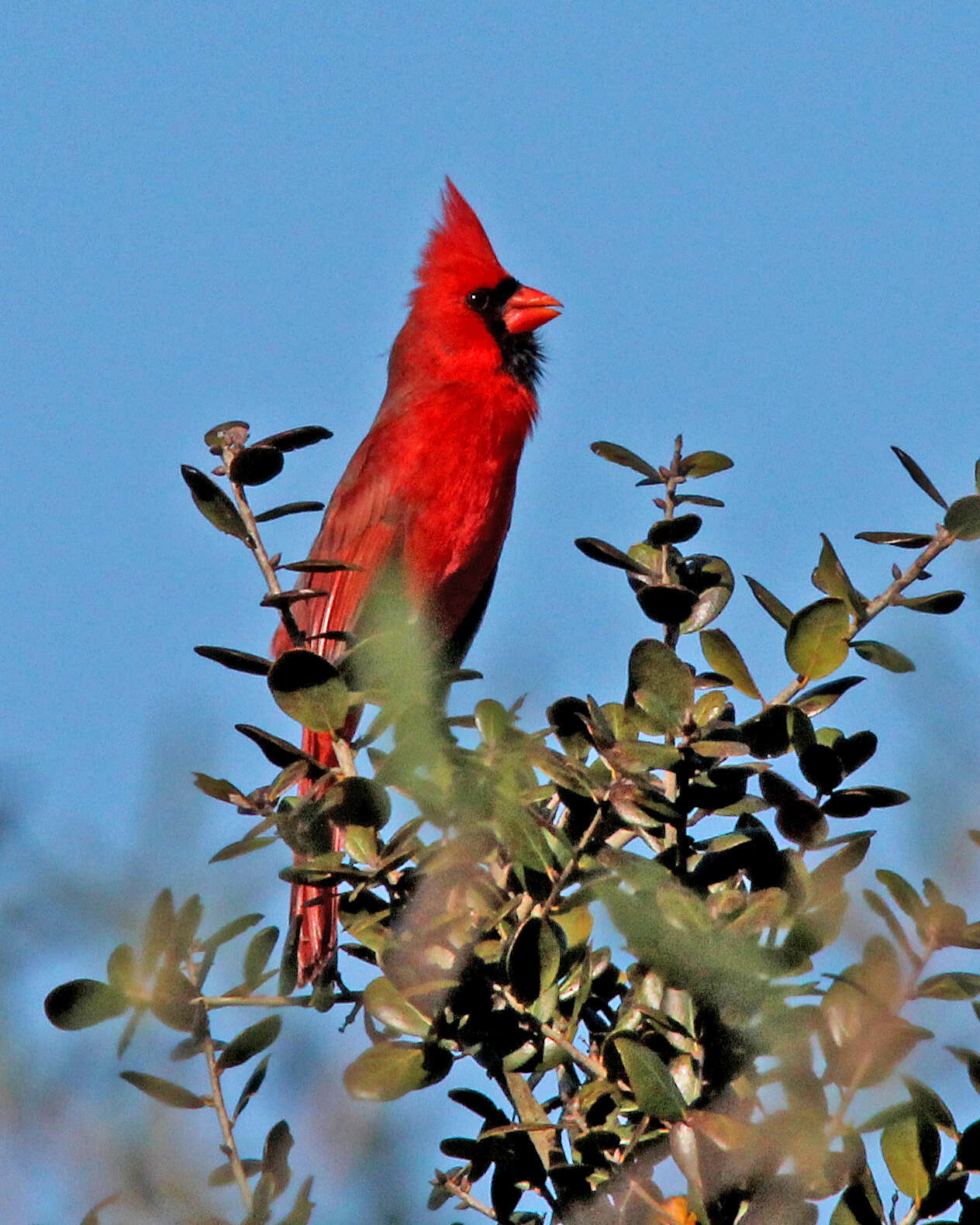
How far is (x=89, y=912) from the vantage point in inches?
24.7

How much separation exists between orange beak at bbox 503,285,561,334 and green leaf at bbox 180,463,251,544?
112 inches

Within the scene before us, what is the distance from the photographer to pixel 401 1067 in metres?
1.15

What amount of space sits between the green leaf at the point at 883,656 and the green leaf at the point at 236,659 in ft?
1.52

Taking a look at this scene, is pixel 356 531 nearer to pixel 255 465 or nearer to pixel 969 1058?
pixel 255 465

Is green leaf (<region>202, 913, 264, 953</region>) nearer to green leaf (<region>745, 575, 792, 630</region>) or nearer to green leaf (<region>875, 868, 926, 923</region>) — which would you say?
green leaf (<region>875, 868, 926, 923</region>)

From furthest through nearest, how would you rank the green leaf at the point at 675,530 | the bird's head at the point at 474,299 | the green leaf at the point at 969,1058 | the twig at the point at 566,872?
1. the bird's head at the point at 474,299
2. the green leaf at the point at 675,530
3. the twig at the point at 566,872
4. the green leaf at the point at 969,1058

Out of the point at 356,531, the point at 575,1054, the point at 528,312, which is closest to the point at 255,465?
the point at 575,1054

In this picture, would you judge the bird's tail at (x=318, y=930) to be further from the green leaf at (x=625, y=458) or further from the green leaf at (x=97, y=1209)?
the green leaf at (x=97, y=1209)

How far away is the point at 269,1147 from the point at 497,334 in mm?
3511

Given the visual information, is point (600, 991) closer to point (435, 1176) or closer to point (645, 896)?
point (435, 1176)

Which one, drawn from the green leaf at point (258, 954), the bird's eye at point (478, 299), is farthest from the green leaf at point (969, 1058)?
the bird's eye at point (478, 299)

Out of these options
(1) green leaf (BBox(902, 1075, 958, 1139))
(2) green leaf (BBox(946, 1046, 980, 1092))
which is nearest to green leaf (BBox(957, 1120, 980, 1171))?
(1) green leaf (BBox(902, 1075, 958, 1139))

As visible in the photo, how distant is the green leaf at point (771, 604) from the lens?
1.32 m

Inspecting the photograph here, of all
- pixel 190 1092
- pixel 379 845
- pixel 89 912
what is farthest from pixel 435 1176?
pixel 89 912
